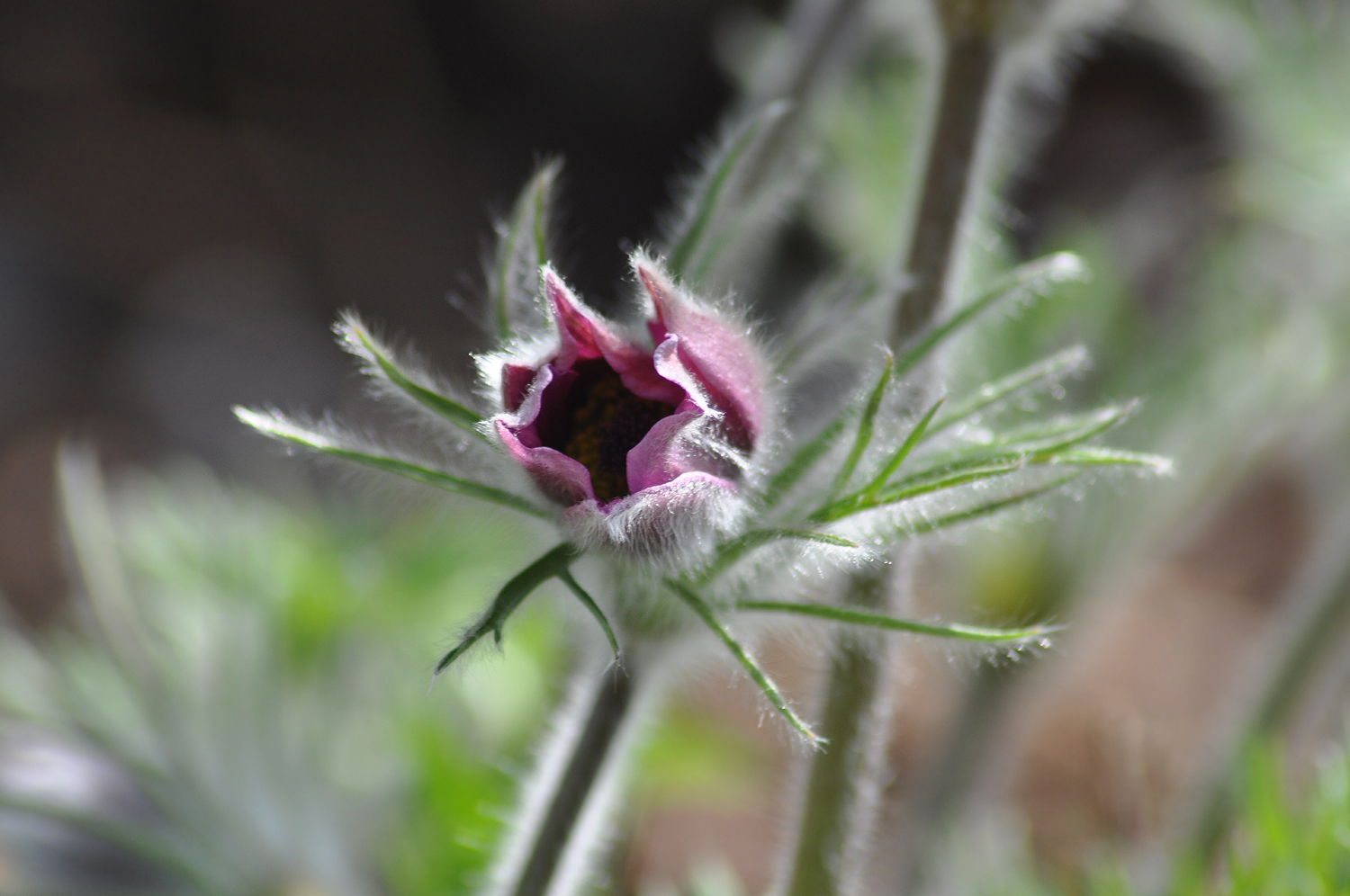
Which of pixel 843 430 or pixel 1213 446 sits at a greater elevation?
pixel 1213 446

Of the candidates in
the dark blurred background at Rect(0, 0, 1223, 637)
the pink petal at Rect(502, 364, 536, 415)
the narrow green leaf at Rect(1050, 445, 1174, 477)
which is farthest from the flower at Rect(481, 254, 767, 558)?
the dark blurred background at Rect(0, 0, 1223, 637)

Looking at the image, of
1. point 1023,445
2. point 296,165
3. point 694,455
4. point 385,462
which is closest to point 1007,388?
point 1023,445

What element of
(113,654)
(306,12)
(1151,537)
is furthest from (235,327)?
(1151,537)

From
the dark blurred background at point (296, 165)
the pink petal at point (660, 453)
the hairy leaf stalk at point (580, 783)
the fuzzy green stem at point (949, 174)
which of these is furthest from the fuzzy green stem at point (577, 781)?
the dark blurred background at point (296, 165)

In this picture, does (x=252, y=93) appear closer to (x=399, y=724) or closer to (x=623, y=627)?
(x=399, y=724)

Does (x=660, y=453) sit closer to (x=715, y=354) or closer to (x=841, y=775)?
(x=715, y=354)
